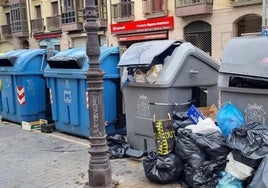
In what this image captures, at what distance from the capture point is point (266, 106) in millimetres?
3645

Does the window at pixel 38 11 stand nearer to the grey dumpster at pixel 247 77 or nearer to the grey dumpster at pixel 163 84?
the grey dumpster at pixel 163 84

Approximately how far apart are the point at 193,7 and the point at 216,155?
13673 mm

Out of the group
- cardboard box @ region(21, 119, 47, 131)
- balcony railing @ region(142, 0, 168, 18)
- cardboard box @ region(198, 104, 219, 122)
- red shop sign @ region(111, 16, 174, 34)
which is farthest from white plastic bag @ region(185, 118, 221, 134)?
balcony railing @ region(142, 0, 168, 18)

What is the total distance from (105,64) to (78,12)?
18.9m

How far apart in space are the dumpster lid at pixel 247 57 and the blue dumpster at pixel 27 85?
4500 millimetres

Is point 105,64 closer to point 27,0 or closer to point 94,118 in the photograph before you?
point 94,118

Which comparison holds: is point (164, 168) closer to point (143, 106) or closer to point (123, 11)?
point (143, 106)

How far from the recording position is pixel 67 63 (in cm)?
635

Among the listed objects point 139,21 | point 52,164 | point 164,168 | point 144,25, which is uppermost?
point 139,21

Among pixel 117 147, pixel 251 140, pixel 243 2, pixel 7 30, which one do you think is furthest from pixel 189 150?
pixel 7 30

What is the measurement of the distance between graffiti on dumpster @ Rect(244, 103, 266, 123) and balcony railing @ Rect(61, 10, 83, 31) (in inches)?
818

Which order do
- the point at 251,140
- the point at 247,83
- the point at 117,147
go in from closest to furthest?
the point at 251,140
the point at 247,83
the point at 117,147

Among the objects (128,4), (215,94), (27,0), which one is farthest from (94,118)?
(27,0)

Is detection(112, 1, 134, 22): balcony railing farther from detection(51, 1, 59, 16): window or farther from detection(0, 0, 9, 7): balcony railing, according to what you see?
detection(0, 0, 9, 7): balcony railing
